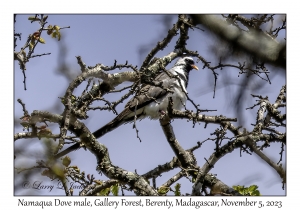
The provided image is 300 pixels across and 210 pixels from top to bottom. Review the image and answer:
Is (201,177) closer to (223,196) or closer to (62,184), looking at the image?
(223,196)

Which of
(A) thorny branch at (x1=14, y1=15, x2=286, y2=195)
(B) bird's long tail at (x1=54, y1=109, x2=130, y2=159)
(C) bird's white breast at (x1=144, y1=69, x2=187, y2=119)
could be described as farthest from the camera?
(C) bird's white breast at (x1=144, y1=69, x2=187, y2=119)

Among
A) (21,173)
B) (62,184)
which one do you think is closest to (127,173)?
(62,184)

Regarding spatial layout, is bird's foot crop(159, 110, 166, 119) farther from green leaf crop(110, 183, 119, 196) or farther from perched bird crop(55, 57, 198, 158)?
green leaf crop(110, 183, 119, 196)

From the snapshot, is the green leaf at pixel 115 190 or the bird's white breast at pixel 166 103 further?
the bird's white breast at pixel 166 103

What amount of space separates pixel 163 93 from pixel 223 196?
94.9 inches

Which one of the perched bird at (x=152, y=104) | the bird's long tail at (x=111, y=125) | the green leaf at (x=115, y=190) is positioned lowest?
the green leaf at (x=115, y=190)

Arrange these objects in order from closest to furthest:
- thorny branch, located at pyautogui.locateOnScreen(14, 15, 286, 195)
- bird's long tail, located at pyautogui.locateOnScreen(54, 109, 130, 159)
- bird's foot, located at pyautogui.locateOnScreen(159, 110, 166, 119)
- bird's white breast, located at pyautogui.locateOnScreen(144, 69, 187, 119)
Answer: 1. thorny branch, located at pyautogui.locateOnScreen(14, 15, 286, 195)
2. bird's foot, located at pyautogui.locateOnScreen(159, 110, 166, 119)
3. bird's long tail, located at pyautogui.locateOnScreen(54, 109, 130, 159)
4. bird's white breast, located at pyautogui.locateOnScreen(144, 69, 187, 119)

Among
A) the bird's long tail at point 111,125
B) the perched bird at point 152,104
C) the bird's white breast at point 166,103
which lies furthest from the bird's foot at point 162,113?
the bird's long tail at point 111,125

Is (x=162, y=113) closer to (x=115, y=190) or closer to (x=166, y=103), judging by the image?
(x=166, y=103)

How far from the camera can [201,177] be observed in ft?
13.8

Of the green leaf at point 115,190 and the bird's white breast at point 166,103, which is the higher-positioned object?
the bird's white breast at point 166,103

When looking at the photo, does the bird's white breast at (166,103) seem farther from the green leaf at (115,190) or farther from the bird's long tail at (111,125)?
the green leaf at (115,190)

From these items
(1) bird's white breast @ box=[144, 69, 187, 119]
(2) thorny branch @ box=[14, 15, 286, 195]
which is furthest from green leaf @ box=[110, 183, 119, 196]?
(1) bird's white breast @ box=[144, 69, 187, 119]

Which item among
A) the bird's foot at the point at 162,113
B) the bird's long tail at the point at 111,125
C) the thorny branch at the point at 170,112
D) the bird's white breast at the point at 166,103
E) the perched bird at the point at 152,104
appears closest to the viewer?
the thorny branch at the point at 170,112
